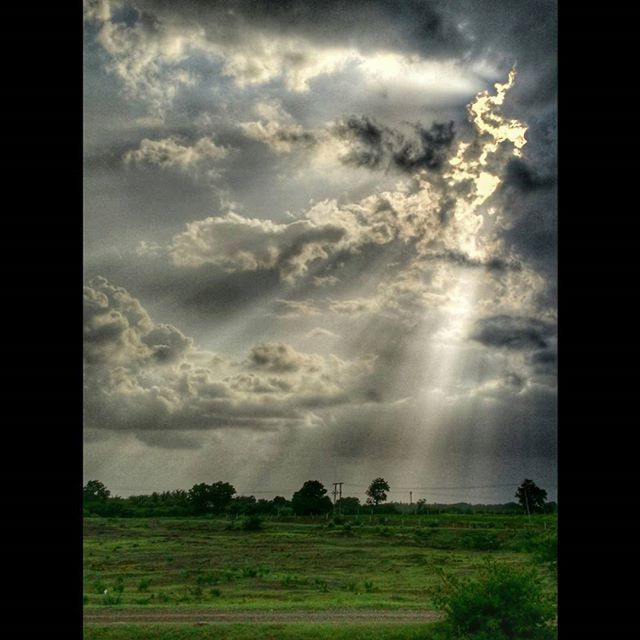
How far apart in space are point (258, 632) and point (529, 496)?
1067 centimetres

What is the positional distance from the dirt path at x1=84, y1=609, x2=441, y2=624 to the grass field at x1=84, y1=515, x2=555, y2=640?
14.6 inches

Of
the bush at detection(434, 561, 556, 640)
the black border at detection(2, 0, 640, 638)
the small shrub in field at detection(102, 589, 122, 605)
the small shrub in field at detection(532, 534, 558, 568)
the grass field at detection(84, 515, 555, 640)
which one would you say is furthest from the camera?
the grass field at detection(84, 515, 555, 640)

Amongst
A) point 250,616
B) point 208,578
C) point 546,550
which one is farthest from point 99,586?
point 546,550

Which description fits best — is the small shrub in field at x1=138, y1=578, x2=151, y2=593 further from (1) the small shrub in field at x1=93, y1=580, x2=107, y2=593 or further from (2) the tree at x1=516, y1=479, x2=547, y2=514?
(2) the tree at x1=516, y1=479, x2=547, y2=514

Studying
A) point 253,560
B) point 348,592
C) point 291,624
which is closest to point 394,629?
point 291,624

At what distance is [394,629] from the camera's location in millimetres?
13680

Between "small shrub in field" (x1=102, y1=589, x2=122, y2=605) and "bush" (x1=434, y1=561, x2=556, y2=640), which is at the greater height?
"bush" (x1=434, y1=561, x2=556, y2=640)

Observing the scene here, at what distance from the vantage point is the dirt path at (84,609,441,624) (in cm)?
1430

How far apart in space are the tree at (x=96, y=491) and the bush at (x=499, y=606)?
14.5m

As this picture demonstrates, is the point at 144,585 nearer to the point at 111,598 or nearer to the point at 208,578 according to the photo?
the point at 208,578

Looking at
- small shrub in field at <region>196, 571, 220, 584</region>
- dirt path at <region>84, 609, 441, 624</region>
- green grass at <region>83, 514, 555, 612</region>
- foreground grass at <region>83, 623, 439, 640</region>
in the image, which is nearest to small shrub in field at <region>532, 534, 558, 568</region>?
foreground grass at <region>83, 623, 439, 640</region>
